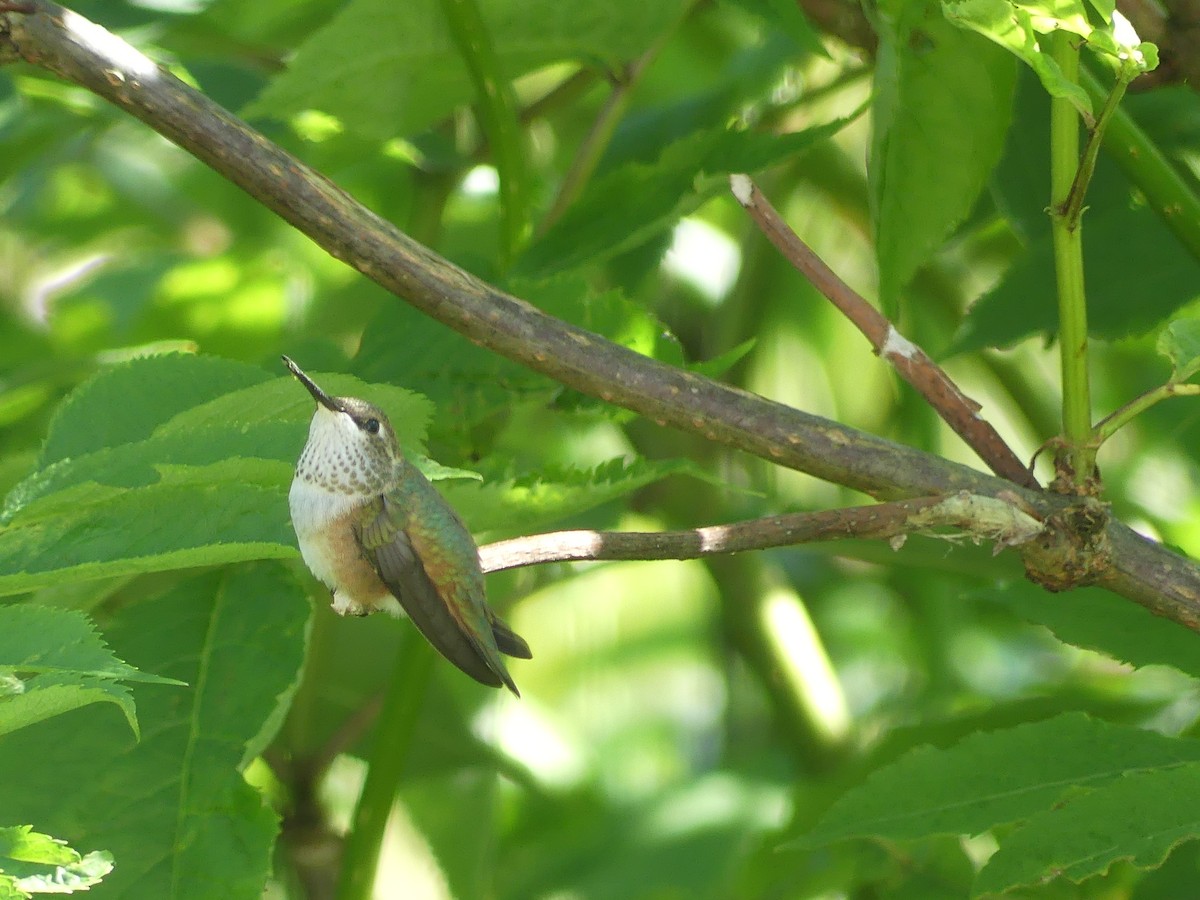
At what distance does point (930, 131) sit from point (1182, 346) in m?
0.42

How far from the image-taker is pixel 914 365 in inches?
51.6

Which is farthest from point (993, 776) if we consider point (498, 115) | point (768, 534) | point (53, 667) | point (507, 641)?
point (498, 115)

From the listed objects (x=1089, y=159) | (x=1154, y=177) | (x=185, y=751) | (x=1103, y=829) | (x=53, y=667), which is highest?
(x=1154, y=177)

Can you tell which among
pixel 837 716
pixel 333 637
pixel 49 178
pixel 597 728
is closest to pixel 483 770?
pixel 333 637

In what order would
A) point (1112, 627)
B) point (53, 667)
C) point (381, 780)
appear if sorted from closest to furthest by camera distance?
point (53, 667) < point (1112, 627) < point (381, 780)

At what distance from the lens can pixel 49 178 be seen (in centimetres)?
349

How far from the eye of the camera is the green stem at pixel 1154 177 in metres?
1.39

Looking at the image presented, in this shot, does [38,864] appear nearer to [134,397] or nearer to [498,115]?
[134,397]

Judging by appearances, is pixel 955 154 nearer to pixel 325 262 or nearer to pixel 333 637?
pixel 333 637

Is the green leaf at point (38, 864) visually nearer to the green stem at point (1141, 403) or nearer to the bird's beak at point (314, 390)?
the bird's beak at point (314, 390)

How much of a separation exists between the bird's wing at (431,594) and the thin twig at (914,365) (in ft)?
1.56

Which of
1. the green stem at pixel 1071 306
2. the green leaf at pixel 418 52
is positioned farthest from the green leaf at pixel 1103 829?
the green leaf at pixel 418 52

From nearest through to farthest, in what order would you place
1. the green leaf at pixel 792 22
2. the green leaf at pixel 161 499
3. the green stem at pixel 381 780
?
1. the green leaf at pixel 161 499
2. the green leaf at pixel 792 22
3. the green stem at pixel 381 780

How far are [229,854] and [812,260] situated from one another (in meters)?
0.80
